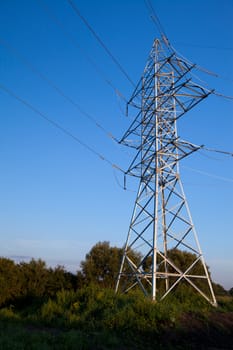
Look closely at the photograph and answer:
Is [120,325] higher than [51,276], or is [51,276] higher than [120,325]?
[51,276]

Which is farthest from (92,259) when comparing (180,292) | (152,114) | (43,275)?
(152,114)

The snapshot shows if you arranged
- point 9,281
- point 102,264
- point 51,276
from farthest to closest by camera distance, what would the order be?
point 102,264
point 51,276
point 9,281

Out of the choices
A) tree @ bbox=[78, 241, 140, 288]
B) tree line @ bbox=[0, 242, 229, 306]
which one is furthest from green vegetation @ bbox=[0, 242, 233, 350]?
tree @ bbox=[78, 241, 140, 288]

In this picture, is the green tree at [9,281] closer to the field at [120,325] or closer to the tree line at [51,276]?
the tree line at [51,276]

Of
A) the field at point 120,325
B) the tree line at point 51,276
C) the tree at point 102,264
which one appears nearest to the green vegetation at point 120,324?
the field at point 120,325

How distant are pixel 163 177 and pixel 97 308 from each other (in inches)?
241

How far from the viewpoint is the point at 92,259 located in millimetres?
30609

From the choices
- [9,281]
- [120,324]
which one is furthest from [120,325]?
[9,281]

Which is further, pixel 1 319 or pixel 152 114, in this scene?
pixel 152 114

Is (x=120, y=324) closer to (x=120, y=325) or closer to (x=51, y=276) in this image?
(x=120, y=325)

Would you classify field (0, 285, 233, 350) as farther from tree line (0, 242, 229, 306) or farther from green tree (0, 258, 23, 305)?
green tree (0, 258, 23, 305)

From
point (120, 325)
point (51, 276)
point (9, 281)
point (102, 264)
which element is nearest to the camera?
point (120, 325)

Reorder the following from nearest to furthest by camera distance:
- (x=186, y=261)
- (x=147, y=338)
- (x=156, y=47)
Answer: (x=147, y=338) → (x=156, y=47) → (x=186, y=261)

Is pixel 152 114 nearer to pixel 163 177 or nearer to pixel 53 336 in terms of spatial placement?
pixel 163 177
